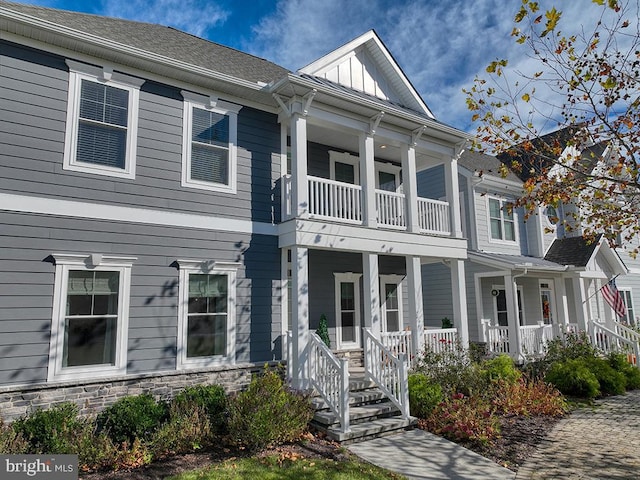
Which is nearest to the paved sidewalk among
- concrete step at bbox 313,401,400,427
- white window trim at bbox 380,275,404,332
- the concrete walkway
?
the concrete walkway

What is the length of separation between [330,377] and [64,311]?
4797 mm

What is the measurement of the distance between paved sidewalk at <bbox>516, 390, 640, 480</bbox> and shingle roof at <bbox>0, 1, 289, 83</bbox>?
9.38 m

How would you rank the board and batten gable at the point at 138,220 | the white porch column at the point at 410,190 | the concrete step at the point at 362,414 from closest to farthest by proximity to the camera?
the board and batten gable at the point at 138,220
the concrete step at the point at 362,414
the white porch column at the point at 410,190

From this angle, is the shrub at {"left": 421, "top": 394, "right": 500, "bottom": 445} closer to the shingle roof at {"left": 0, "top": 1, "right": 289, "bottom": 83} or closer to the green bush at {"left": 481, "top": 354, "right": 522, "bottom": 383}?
the green bush at {"left": 481, "top": 354, "right": 522, "bottom": 383}

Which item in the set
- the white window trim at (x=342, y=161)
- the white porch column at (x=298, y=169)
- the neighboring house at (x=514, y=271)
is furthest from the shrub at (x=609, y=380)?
the white porch column at (x=298, y=169)

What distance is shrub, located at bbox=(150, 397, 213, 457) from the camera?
22.5 ft

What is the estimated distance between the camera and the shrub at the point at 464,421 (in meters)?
7.63

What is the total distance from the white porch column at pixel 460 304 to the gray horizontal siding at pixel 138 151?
5286 mm

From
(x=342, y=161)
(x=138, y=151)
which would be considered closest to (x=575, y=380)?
(x=342, y=161)

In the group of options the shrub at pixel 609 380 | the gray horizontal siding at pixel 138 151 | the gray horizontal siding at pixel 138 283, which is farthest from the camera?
the shrub at pixel 609 380

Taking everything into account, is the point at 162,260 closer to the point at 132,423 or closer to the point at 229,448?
the point at 132,423

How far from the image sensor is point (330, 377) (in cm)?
826

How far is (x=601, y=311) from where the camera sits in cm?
1912

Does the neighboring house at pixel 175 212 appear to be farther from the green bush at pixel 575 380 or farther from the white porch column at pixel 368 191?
the green bush at pixel 575 380
